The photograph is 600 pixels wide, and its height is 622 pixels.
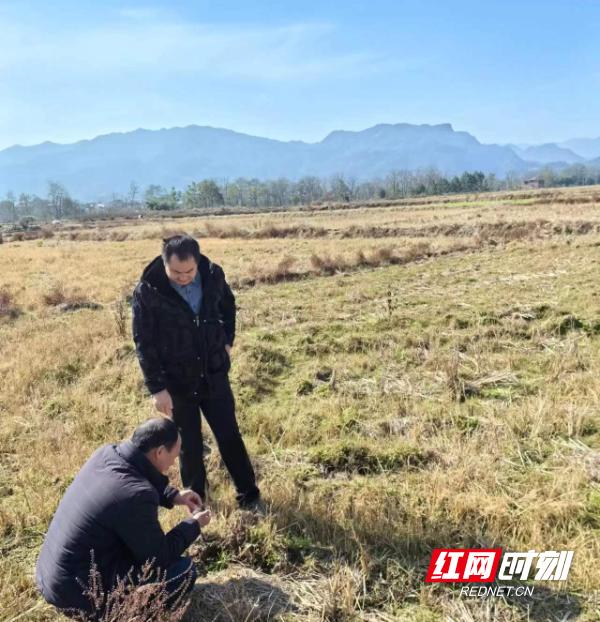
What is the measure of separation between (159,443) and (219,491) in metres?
1.54

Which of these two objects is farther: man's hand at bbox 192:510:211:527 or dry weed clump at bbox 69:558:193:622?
man's hand at bbox 192:510:211:527

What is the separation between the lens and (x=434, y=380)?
5785 mm

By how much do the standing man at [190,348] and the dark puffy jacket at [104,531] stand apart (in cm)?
84

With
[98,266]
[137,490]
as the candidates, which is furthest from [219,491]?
[98,266]

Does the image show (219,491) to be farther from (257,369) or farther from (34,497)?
(257,369)

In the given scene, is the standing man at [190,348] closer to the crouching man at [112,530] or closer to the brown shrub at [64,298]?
the crouching man at [112,530]

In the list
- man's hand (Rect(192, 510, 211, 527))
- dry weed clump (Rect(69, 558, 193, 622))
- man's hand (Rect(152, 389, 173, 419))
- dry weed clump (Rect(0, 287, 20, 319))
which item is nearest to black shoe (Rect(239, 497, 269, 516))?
man's hand (Rect(192, 510, 211, 527))

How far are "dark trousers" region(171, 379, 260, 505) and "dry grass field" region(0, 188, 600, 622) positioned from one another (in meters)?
0.18

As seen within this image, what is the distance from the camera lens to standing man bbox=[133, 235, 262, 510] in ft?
10.5

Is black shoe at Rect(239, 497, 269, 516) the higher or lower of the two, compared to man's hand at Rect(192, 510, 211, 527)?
lower

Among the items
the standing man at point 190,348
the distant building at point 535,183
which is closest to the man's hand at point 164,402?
the standing man at point 190,348

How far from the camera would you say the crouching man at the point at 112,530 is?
231 centimetres

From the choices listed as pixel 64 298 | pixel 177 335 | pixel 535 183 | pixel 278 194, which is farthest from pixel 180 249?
pixel 535 183

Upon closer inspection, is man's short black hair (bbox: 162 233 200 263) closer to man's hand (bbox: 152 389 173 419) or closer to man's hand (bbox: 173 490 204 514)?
man's hand (bbox: 152 389 173 419)
